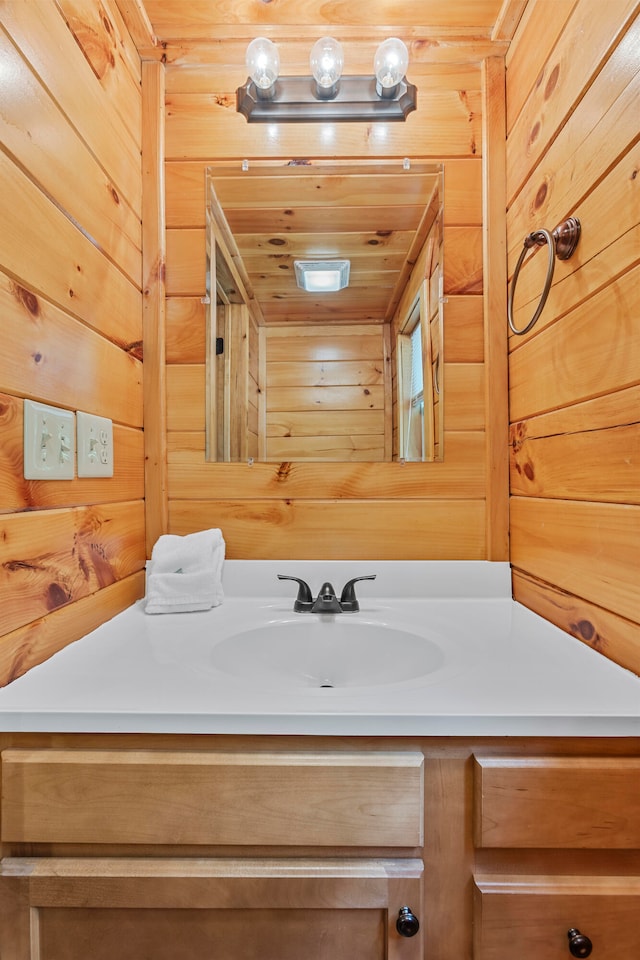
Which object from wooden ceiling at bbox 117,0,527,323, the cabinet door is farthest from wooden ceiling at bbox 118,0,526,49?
the cabinet door

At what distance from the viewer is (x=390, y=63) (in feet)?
3.61

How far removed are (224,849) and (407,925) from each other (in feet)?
0.76

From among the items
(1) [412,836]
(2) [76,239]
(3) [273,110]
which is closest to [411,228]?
(3) [273,110]

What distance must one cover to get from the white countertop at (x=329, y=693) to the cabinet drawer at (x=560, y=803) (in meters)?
0.04

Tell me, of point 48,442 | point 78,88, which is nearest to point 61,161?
point 78,88

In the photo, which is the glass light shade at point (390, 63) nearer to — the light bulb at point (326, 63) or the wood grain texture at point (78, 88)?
the light bulb at point (326, 63)

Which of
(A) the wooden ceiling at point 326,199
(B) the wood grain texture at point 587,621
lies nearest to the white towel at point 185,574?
(A) the wooden ceiling at point 326,199

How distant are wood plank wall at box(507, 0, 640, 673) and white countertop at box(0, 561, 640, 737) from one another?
109mm

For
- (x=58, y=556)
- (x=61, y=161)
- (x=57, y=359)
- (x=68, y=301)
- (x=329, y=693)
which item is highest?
(x=61, y=161)

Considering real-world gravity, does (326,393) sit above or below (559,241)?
below

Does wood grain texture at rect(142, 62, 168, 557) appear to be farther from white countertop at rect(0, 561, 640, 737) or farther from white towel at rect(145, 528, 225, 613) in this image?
white countertop at rect(0, 561, 640, 737)

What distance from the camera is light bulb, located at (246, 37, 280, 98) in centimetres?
109

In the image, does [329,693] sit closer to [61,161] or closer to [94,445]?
[94,445]

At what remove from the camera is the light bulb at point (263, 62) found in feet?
3.58
